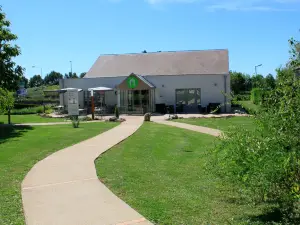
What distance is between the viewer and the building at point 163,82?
33969 mm

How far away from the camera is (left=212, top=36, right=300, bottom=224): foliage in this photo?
4617mm

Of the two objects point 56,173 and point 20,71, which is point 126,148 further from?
point 20,71

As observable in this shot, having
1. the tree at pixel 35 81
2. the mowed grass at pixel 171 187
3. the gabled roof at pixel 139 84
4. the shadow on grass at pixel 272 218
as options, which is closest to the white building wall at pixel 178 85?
the gabled roof at pixel 139 84

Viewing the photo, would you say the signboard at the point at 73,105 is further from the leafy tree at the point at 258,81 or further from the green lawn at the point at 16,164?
the leafy tree at the point at 258,81

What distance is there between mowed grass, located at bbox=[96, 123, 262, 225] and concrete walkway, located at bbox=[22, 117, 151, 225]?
0.26m

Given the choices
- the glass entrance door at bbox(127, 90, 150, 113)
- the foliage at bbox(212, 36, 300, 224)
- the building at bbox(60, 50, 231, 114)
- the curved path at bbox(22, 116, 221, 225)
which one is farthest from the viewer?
the glass entrance door at bbox(127, 90, 150, 113)

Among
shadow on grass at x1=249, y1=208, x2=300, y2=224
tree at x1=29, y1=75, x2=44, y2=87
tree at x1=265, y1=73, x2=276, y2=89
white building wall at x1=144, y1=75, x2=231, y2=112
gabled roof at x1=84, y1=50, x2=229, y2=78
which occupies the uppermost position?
tree at x1=29, y1=75, x2=44, y2=87

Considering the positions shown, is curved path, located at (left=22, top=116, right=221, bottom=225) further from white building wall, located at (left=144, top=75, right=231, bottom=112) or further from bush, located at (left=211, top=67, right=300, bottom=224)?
white building wall, located at (left=144, top=75, right=231, bottom=112)

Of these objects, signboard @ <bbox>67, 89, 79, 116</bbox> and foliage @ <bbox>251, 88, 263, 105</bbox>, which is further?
signboard @ <bbox>67, 89, 79, 116</bbox>

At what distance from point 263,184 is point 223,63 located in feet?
104

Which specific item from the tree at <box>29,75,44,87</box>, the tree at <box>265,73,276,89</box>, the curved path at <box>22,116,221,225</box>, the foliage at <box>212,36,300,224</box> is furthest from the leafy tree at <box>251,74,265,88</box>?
the tree at <box>29,75,44,87</box>

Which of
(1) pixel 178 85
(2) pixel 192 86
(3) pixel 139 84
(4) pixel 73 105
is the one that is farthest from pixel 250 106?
(1) pixel 178 85

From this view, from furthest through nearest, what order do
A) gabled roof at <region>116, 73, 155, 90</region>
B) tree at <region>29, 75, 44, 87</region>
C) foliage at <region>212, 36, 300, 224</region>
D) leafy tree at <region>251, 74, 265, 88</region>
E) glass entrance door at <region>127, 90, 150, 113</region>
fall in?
tree at <region>29, 75, 44, 87</region>
glass entrance door at <region>127, 90, 150, 113</region>
gabled roof at <region>116, 73, 155, 90</region>
leafy tree at <region>251, 74, 265, 88</region>
foliage at <region>212, 36, 300, 224</region>

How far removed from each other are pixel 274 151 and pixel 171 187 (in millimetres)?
2868
